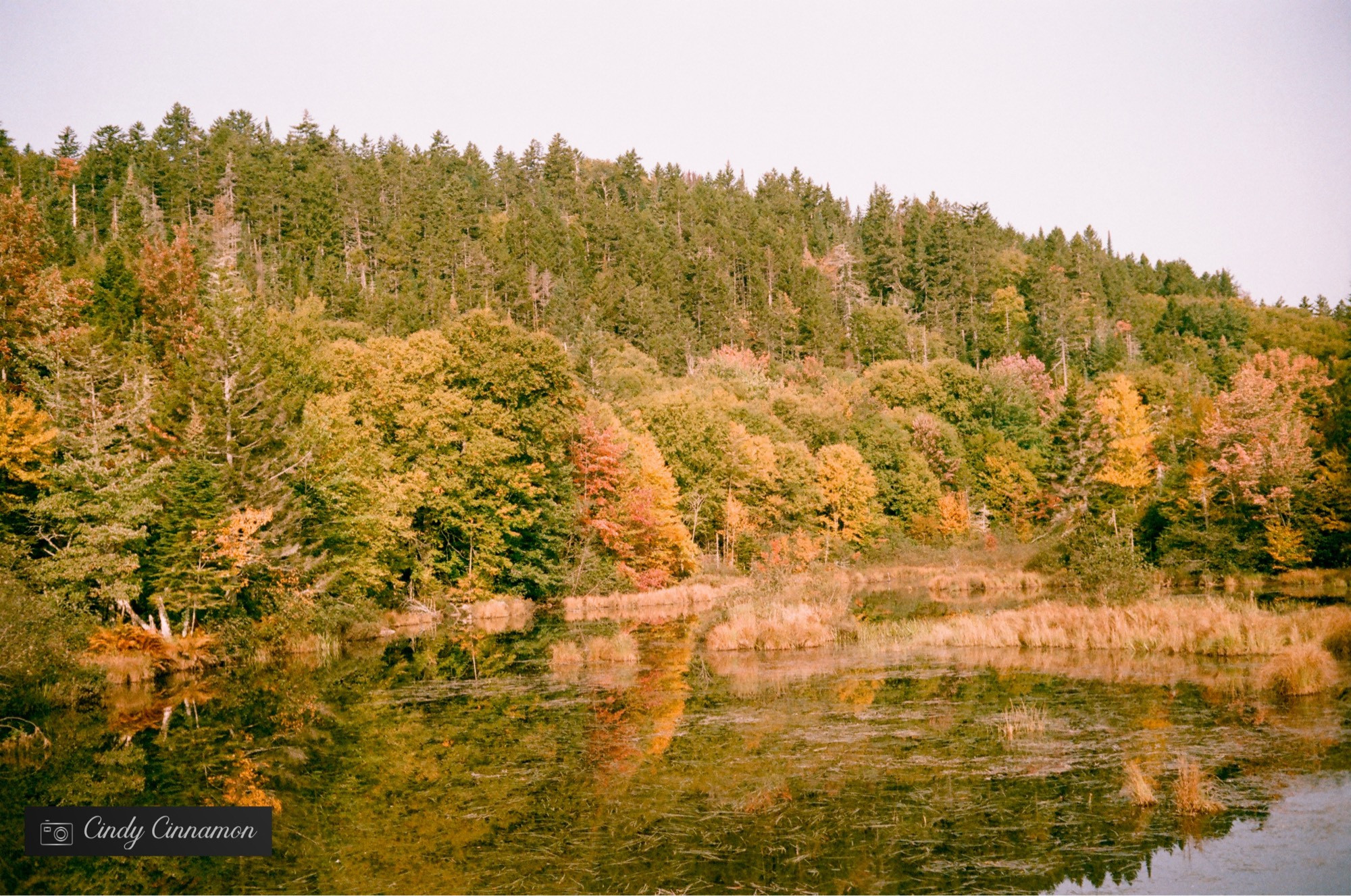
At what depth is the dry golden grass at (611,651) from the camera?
31516 mm

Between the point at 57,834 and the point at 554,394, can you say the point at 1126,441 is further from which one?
the point at 57,834

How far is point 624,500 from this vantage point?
57938 millimetres

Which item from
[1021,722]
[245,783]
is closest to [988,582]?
[1021,722]

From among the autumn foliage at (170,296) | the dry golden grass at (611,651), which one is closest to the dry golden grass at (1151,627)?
the dry golden grass at (611,651)

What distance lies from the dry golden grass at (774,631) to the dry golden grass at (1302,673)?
43.5 ft

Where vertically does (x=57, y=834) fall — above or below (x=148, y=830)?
above

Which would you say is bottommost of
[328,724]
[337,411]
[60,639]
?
[328,724]

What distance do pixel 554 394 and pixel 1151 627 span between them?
3424 cm

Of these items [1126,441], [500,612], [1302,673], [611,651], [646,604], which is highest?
[1126,441]

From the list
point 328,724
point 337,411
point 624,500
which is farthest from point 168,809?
point 624,500

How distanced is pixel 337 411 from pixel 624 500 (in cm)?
1885

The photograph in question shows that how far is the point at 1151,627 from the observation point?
2680 centimetres

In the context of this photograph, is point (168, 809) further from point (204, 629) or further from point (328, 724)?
point (204, 629)

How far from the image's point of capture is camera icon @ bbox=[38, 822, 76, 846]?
47.5 feet
